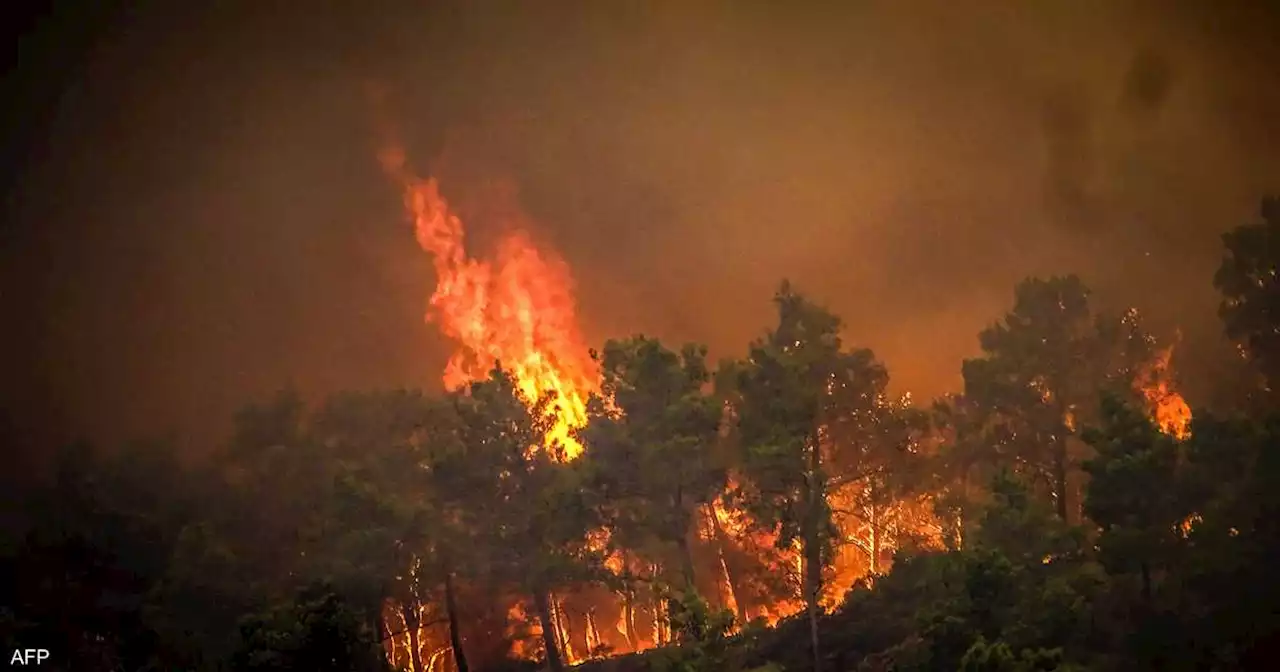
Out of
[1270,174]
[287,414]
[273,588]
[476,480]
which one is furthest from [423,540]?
[1270,174]

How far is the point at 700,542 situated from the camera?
32.9m

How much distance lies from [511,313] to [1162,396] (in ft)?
146

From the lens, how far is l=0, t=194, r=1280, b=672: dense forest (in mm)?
17656

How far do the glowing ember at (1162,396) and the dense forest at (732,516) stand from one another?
0.61 feet

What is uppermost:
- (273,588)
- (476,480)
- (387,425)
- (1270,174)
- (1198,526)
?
(1270,174)

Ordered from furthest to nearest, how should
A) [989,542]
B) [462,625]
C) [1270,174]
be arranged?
[1270,174] → [462,625] → [989,542]

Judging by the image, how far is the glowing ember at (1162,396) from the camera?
99.7ft

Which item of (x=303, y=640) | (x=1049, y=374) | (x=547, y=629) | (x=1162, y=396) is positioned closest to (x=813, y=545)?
(x=547, y=629)

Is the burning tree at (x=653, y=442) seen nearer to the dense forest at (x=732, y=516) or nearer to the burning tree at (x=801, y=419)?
the dense forest at (x=732, y=516)

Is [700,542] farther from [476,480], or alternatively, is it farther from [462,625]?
[476,480]

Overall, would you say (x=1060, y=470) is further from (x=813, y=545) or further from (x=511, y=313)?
(x=511, y=313)

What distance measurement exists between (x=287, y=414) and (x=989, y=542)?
24167mm

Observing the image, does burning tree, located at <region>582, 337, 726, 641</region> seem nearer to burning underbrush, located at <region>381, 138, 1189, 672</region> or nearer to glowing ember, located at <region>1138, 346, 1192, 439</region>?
burning underbrush, located at <region>381, 138, 1189, 672</region>

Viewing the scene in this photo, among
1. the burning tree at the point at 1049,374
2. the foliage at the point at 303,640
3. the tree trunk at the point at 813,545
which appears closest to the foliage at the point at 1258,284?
the burning tree at the point at 1049,374
